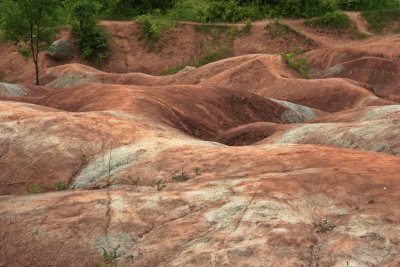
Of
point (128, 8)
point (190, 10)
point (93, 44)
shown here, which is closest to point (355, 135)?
point (93, 44)

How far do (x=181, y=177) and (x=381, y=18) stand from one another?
4595 centimetres

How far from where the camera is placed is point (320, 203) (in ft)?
32.3

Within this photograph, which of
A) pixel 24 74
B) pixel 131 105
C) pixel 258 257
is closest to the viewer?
pixel 258 257

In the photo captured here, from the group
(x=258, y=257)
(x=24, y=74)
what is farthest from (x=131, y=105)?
(x=24, y=74)

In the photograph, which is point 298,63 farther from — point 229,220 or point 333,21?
point 229,220

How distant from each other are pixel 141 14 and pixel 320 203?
164ft

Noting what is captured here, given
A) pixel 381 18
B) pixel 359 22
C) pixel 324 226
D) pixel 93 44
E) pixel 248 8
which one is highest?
pixel 324 226

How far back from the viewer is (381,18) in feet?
174

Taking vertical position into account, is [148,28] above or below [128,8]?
below

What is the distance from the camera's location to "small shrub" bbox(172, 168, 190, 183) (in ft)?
39.1

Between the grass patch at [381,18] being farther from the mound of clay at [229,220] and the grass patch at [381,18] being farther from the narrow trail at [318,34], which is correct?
the mound of clay at [229,220]

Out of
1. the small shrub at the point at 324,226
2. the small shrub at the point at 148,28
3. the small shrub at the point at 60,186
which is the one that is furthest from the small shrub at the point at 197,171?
the small shrub at the point at 148,28

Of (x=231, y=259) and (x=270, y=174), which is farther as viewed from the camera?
(x=270, y=174)

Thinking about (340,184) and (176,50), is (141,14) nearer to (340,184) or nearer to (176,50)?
(176,50)
